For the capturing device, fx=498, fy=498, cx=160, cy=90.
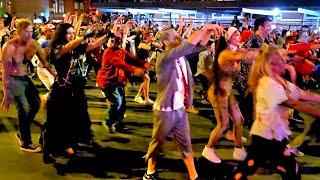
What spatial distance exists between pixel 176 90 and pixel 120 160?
196 cm

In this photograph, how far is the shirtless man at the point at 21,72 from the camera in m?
7.13

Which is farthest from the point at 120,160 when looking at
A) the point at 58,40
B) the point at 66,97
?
the point at 58,40

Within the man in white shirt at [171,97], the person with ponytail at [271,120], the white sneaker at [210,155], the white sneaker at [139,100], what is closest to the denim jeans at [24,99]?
the man in white shirt at [171,97]

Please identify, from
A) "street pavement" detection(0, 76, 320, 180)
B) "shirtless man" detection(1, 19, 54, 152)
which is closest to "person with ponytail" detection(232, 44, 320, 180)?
"street pavement" detection(0, 76, 320, 180)

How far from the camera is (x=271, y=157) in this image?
4.56m

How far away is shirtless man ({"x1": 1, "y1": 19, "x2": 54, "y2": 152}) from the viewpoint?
713cm

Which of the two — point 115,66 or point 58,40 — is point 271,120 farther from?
point 115,66

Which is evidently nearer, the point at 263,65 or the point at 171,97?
the point at 263,65

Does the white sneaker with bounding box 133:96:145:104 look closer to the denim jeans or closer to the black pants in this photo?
the denim jeans

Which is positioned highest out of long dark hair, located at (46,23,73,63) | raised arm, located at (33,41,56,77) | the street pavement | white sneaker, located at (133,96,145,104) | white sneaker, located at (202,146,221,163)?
long dark hair, located at (46,23,73,63)

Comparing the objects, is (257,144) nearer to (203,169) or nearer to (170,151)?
(203,169)

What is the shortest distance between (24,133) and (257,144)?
415 centimetres

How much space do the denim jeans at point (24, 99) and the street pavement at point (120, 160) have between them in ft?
1.45

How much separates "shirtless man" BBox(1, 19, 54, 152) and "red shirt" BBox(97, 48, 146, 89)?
1372 millimetres
